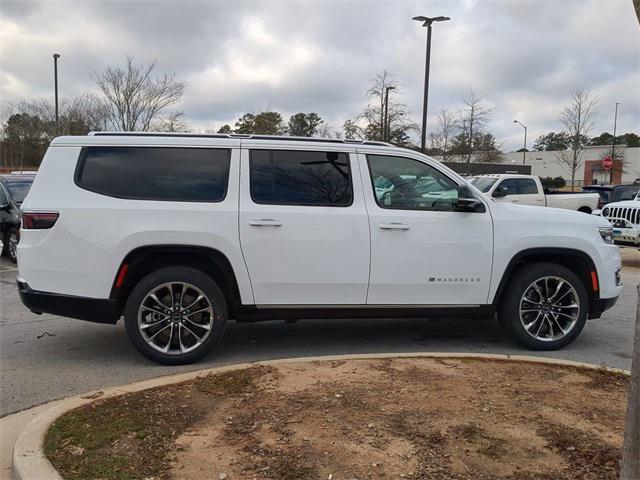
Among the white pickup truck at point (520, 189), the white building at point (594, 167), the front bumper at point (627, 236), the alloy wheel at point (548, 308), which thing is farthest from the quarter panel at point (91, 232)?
the white building at point (594, 167)

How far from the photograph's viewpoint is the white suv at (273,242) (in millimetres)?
4832

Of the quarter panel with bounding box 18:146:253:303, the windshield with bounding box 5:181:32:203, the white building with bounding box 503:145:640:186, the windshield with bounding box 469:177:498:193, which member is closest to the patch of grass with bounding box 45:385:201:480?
the quarter panel with bounding box 18:146:253:303

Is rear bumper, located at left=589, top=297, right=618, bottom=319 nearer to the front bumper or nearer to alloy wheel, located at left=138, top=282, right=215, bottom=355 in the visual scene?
alloy wheel, located at left=138, top=282, right=215, bottom=355

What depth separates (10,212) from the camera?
36.8ft

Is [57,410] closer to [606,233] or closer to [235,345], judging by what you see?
[235,345]

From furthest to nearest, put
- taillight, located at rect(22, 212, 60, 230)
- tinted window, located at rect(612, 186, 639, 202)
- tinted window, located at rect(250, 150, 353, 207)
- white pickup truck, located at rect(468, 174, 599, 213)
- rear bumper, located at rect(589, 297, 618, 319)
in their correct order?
tinted window, located at rect(612, 186, 639, 202), white pickup truck, located at rect(468, 174, 599, 213), rear bumper, located at rect(589, 297, 618, 319), tinted window, located at rect(250, 150, 353, 207), taillight, located at rect(22, 212, 60, 230)

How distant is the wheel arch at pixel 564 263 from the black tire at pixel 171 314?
260 cm

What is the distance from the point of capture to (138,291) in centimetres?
483

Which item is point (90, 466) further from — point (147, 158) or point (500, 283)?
point (500, 283)

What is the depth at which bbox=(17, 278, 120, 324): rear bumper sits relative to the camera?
4844mm

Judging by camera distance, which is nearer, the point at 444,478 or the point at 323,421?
the point at 444,478

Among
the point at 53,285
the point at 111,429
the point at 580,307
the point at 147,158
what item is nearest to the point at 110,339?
the point at 53,285

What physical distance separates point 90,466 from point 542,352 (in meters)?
4.17

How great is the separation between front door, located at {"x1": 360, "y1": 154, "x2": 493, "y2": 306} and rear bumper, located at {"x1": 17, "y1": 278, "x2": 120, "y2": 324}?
2322mm
